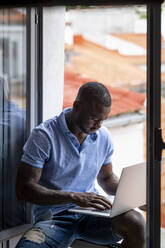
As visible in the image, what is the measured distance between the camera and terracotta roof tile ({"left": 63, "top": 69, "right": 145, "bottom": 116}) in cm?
237

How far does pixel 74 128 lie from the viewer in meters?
2.02

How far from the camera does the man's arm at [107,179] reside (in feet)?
6.93

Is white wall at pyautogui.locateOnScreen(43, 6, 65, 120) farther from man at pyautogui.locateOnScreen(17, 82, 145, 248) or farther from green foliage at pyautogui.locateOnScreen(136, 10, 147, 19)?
green foliage at pyautogui.locateOnScreen(136, 10, 147, 19)

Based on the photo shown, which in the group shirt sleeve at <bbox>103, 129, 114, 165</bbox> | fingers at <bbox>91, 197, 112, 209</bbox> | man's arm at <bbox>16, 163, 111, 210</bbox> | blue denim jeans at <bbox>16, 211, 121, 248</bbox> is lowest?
blue denim jeans at <bbox>16, 211, 121, 248</bbox>

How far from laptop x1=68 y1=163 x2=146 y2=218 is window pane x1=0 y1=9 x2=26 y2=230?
427mm

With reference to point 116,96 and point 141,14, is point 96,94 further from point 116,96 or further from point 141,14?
point 116,96

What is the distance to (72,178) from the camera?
201cm

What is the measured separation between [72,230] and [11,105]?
695mm

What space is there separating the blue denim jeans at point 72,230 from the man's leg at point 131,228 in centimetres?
8

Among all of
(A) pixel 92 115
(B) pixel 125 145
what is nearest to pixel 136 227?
(A) pixel 92 115

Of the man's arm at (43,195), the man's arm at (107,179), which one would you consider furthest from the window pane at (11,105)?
the man's arm at (107,179)

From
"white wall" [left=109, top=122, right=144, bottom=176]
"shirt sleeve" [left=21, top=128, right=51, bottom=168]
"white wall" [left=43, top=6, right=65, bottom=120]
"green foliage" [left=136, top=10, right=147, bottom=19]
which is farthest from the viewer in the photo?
"white wall" [left=109, top=122, right=144, bottom=176]

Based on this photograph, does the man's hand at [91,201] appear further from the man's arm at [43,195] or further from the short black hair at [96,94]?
the short black hair at [96,94]

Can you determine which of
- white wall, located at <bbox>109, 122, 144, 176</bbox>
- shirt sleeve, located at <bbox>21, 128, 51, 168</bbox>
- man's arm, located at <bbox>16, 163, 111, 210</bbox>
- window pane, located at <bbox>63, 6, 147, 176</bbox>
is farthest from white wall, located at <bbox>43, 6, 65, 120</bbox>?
white wall, located at <bbox>109, 122, 144, 176</bbox>
